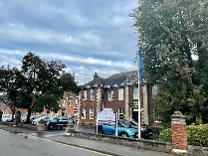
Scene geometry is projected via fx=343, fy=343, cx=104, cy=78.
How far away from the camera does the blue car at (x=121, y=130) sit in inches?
1045

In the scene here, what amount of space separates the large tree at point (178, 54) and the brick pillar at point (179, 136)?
5.50 meters

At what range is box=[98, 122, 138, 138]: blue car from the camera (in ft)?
87.1

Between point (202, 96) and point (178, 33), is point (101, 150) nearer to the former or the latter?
point (202, 96)

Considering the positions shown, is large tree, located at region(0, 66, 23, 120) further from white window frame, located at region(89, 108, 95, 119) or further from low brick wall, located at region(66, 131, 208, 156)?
low brick wall, located at region(66, 131, 208, 156)

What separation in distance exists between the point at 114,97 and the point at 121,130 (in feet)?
83.2

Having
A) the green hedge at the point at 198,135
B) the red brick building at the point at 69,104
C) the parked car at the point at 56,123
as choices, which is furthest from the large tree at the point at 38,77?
the red brick building at the point at 69,104

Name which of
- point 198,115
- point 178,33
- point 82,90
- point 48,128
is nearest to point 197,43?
point 178,33

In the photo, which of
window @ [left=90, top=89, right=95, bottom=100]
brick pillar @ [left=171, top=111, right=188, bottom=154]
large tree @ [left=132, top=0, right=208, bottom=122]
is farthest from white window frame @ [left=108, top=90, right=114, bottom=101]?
brick pillar @ [left=171, top=111, right=188, bottom=154]

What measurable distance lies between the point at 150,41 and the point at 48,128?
1959 centimetres

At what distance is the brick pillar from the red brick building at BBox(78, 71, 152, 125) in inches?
1078

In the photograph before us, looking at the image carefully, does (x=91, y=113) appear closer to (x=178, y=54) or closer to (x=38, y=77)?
(x=38, y=77)

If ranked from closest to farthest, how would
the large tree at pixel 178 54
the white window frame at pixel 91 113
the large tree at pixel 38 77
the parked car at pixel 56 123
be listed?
the large tree at pixel 178 54, the parked car at pixel 56 123, the large tree at pixel 38 77, the white window frame at pixel 91 113

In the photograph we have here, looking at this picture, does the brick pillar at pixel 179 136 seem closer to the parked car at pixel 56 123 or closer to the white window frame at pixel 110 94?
the parked car at pixel 56 123

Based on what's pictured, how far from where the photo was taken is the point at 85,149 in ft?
64.3
